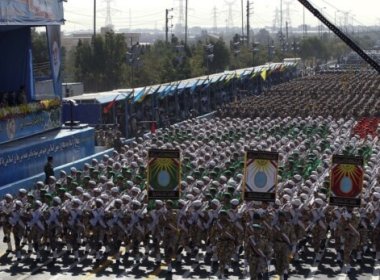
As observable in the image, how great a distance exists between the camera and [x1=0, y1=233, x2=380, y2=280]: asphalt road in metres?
19.6

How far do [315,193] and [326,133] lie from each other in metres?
14.7

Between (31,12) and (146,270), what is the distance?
1430 cm

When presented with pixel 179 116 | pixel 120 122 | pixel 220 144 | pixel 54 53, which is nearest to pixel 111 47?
pixel 179 116

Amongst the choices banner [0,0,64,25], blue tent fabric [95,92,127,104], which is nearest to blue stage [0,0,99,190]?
banner [0,0,64,25]

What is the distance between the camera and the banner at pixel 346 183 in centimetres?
1944

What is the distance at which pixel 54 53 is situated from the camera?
36750mm

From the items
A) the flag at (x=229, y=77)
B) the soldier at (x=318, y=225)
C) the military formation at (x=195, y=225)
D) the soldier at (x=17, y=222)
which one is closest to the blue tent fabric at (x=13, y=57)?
the military formation at (x=195, y=225)

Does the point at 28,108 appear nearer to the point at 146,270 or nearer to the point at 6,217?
the point at 6,217

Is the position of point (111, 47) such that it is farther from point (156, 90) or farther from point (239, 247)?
point (239, 247)

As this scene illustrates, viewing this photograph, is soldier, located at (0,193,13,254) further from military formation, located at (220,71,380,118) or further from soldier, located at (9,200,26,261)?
military formation, located at (220,71,380,118)

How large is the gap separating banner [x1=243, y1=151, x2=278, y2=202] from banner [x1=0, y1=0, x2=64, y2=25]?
13033 mm

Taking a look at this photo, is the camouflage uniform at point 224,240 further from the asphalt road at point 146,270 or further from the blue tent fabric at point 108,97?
the blue tent fabric at point 108,97

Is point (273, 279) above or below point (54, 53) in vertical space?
below

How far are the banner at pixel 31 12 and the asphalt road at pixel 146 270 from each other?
10879 millimetres
